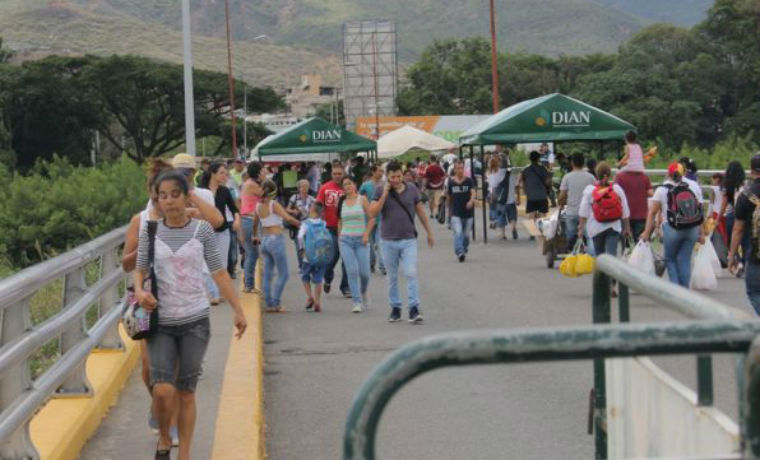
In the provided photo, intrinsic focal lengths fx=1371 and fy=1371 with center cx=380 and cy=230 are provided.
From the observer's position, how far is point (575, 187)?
1852 centimetres

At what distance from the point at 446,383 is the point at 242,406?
6.70 feet

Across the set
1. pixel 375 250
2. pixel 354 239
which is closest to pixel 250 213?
pixel 354 239

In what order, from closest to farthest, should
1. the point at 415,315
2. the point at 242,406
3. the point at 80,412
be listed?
the point at 80,412
the point at 242,406
the point at 415,315

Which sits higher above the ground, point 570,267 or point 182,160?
point 182,160

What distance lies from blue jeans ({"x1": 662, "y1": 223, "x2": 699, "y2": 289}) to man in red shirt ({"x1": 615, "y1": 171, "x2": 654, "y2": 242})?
1808 millimetres

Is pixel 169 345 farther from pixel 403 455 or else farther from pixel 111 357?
pixel 111 357

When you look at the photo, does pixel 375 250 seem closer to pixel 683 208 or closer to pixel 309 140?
pixel 683 208

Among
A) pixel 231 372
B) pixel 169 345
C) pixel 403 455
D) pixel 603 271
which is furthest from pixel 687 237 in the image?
pixel 603 271

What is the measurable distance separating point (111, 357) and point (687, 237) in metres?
6.75

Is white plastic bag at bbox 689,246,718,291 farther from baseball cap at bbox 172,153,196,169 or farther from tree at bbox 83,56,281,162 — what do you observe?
tree at bbox 83,56,281,162

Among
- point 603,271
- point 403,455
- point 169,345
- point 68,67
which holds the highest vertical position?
point 68,67

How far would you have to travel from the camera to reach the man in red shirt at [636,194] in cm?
1644

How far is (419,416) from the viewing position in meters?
8.89

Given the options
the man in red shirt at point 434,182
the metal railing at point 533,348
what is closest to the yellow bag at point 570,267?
the metal railing at point 533,348
